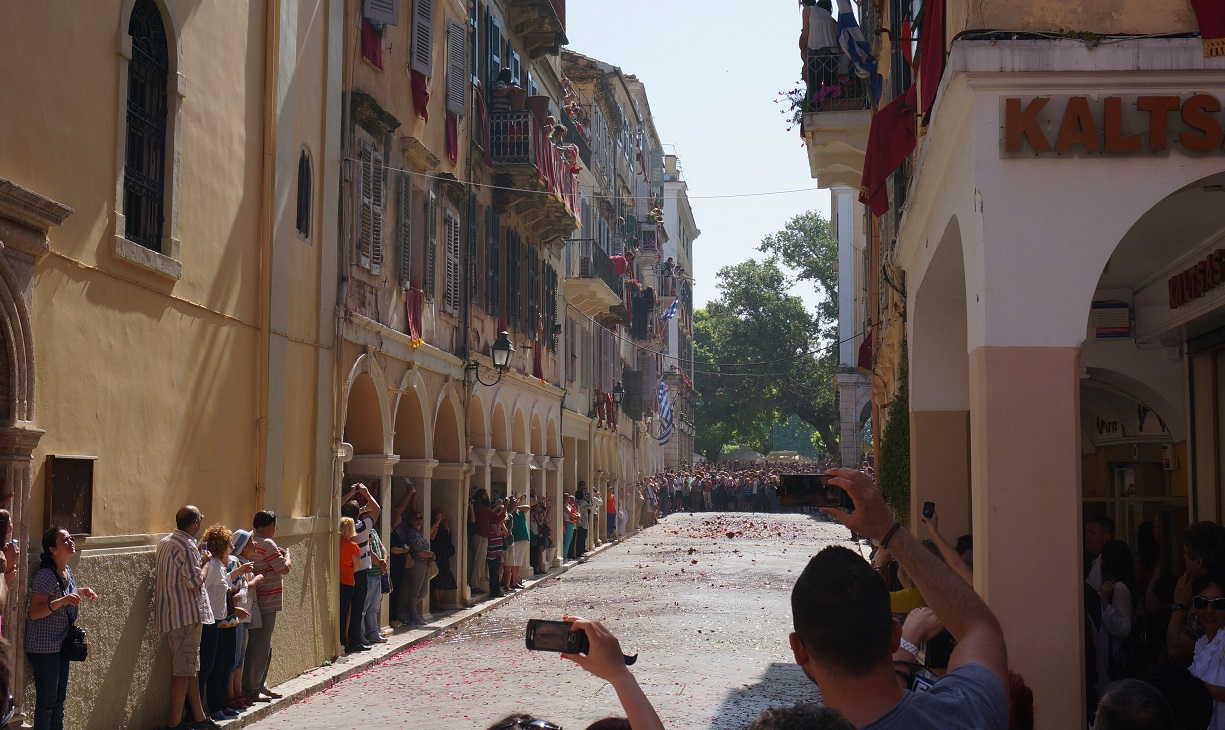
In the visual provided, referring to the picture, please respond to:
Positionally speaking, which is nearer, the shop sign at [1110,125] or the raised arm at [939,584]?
the raised arm at [939,584]

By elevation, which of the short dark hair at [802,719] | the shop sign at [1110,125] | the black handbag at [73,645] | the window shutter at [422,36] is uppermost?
the window shutter at [422,36]

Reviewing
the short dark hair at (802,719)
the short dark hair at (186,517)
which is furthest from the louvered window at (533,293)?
the short dark hair at (802,719)

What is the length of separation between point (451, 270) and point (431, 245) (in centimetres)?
126

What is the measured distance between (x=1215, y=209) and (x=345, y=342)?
381 inches

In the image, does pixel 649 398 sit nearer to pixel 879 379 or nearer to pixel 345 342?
pixel 879 379

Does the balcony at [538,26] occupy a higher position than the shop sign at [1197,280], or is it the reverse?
the balcony at [538,26]

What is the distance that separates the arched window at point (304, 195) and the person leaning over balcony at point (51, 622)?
245 inches

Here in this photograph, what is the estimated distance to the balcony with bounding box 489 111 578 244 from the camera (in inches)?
916

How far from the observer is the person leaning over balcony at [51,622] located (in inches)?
337

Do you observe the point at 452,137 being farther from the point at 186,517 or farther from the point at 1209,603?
the point at 1209,603

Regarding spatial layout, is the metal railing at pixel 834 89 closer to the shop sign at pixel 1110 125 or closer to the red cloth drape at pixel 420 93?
the red cloth drape at pixel 420 93

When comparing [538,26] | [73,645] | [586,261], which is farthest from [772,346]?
→ [73,645]

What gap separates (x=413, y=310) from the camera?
1848 centimetres

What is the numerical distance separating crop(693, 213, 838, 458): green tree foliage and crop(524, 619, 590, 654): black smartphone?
69.1 m
